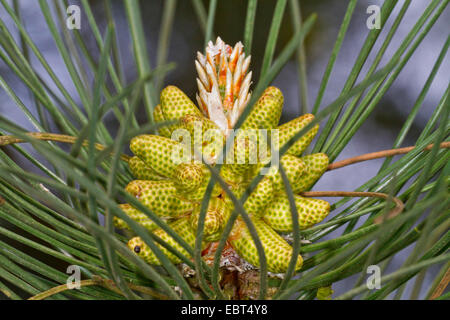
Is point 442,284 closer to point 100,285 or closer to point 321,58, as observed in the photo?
point 100,285

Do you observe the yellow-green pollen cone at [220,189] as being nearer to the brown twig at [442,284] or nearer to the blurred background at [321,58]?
the brown twig at [442,284]

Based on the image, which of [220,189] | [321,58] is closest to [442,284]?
[220,189]

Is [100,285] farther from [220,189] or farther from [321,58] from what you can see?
[321,58]

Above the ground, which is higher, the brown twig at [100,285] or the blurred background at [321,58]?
the blurred background at [321,58]

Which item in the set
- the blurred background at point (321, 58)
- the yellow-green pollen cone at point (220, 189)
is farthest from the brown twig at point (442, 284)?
the blurred background at point (321, 58)

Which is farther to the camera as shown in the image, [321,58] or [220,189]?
[321,58]

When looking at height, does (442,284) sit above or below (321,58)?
below

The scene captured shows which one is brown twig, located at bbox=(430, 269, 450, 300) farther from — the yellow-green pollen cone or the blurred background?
the blurred background

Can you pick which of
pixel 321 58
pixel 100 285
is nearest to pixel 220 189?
pixel 100 285
